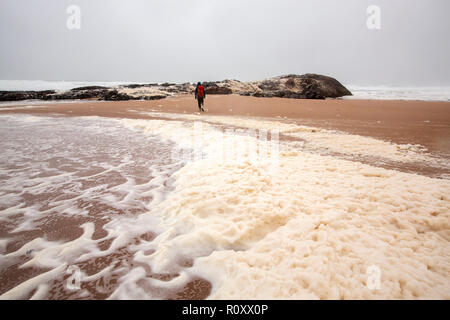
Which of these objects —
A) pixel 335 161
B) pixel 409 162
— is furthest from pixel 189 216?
pixel 409 162

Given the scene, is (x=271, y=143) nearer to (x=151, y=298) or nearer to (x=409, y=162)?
(x=409, y=162)

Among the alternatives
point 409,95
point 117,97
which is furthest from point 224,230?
point 409,95

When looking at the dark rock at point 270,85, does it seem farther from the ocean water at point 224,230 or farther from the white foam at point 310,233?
the white foam at point 310,233

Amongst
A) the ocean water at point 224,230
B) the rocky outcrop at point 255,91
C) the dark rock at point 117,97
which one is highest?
the rocky outcrop at point 255,91

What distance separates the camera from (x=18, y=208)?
308 cm

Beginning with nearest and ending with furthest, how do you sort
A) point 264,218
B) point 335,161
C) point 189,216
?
point 264,218
point 189,216
point 335,161

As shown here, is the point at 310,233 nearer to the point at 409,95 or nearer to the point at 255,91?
the point at 255,91

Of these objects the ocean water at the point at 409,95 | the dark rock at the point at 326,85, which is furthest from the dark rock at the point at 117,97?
the ocean water at the point at 409,95

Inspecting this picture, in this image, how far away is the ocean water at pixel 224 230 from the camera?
6.09ft

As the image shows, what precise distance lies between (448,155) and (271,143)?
3884mm

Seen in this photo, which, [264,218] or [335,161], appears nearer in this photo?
[264,218]

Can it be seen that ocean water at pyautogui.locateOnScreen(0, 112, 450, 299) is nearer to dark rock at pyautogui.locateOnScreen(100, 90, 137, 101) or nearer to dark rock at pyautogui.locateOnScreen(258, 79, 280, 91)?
dark rock at pyautogui.locateOnScreen(100, 90, 137, 101)

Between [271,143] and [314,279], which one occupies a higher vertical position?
[271,143]

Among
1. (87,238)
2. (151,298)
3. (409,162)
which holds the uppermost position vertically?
(409,162)
